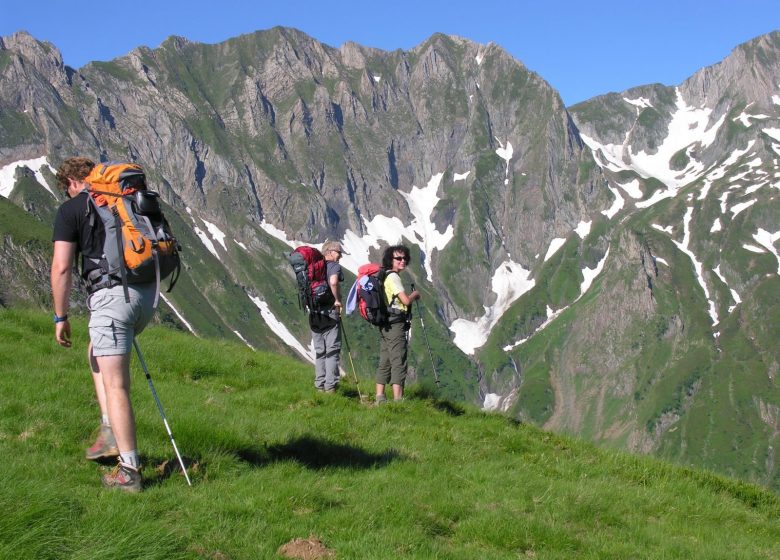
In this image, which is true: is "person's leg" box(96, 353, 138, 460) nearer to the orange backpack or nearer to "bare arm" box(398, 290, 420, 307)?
the orange backpack

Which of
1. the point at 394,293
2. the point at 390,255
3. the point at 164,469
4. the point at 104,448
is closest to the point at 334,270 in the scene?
the point at 390,255

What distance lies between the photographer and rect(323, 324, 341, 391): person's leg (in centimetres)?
1566

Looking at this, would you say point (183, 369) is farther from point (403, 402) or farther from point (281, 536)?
point (281, 536)

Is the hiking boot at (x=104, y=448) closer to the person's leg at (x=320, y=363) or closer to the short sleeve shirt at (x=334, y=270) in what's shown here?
the person's leg at (x=320, y=363)

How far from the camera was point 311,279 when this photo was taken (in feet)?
55.3

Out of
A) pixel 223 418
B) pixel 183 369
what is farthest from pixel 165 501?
pixel 183 369

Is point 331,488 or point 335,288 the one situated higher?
point 335,288

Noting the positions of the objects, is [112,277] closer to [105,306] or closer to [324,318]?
[105,306]

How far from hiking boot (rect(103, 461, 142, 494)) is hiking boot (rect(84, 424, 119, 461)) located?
58 cm

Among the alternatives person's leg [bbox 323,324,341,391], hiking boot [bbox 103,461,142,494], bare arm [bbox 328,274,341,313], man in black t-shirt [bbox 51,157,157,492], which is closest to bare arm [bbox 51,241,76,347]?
man in black t-shirt [bbox 51,157,157,492]

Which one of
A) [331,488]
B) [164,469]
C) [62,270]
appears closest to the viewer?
[62,270]

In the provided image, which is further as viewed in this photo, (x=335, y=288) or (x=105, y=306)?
(x=335, y=288)

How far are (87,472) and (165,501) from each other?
132 cm

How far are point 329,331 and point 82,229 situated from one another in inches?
357
